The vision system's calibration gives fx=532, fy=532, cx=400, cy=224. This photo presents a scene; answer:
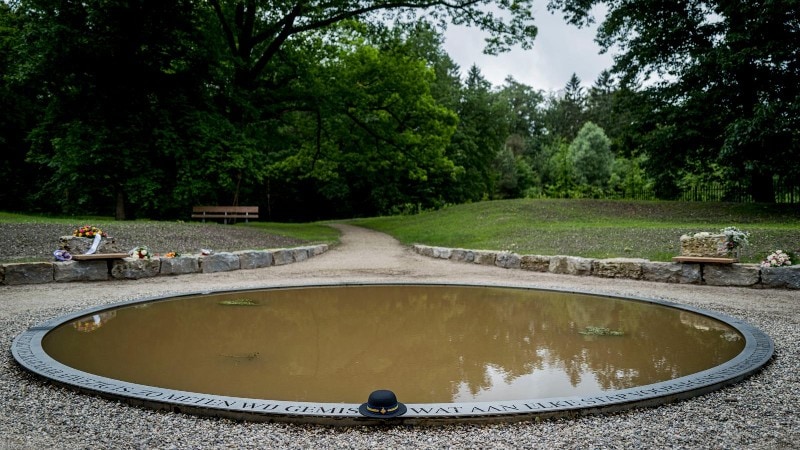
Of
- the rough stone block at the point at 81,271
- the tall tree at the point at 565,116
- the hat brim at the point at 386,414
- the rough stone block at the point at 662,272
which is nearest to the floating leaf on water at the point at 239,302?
the rough stone block at the point at 81,271

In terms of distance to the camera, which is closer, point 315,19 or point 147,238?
point 147,238

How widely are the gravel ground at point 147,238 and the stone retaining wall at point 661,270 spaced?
6332 millimetres

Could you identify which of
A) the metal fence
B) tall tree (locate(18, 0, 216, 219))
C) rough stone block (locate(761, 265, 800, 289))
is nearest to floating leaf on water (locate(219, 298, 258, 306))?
rough stone block (locate(761, 265, 800, 289))

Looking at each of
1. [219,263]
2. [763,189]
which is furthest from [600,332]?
[763,189]

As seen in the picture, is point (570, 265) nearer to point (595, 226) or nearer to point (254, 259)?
point (595, 226)

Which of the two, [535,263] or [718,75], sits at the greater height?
[718,75]

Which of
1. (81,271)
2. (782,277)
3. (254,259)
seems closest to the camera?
(782,277)

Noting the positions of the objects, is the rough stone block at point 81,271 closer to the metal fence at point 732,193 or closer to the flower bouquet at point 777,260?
the flower bouquet at point 777,260

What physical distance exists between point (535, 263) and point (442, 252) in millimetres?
2854

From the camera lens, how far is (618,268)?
969cm

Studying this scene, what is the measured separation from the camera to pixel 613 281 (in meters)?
9.24

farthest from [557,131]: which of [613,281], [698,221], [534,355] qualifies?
[534,355]

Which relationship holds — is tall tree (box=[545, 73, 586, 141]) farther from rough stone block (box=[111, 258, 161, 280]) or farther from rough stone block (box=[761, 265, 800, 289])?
rough stone block (box=[111, 258, 161, 280])

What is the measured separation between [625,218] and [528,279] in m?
8.84
